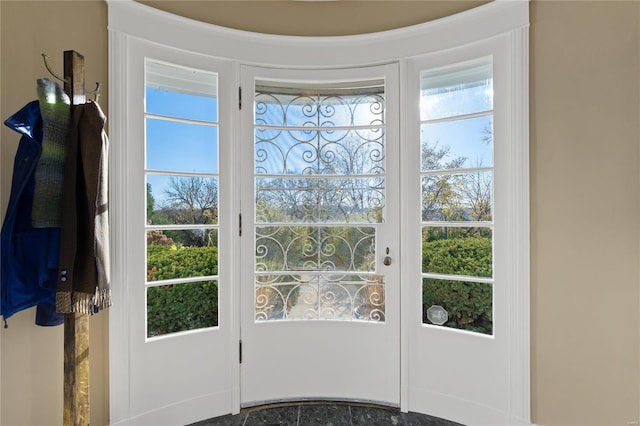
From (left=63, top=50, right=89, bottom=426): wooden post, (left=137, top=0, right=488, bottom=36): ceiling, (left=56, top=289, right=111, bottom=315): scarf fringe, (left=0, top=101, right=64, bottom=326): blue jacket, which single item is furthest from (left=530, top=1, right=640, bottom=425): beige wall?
(left=0, top=101, right=64, bottom=326): blue jacket

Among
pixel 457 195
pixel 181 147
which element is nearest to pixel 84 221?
pixel 181 147

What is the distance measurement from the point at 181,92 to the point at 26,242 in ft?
3.73

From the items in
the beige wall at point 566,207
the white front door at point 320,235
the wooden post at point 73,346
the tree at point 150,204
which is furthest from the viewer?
the white front door at point 320,235

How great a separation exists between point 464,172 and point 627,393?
1.35 metres

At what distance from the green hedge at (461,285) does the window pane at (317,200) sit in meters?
0.45

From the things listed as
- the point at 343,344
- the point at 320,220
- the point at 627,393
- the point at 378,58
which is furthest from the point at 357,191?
the point at 627,393

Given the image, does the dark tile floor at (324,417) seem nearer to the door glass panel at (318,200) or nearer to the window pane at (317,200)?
the door glass panel at (318,200)

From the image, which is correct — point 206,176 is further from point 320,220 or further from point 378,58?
point 378,58

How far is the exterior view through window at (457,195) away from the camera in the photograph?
2.04 metres

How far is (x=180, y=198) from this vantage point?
6.86ft

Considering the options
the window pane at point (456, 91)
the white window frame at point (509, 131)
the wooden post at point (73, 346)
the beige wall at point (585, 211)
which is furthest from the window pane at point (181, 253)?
the beige wall at point (585, 211)

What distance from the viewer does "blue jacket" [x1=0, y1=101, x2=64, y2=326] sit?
1390 mm

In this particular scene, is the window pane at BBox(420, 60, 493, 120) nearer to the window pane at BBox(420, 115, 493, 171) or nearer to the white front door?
the window pane at BBox(420, 115, 493, 171)

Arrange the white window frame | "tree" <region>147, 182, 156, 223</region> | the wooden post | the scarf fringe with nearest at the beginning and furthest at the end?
the scarf fringe
the wooden post
the white window frame
"tree" <region>147, 182, 156, 223</region>
